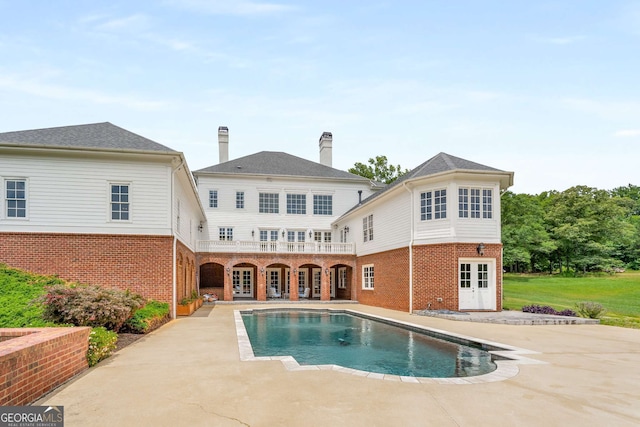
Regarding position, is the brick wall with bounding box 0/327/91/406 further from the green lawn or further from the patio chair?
the patio chair

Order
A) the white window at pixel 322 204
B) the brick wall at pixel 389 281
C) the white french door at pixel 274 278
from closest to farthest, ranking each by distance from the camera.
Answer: the brick wall at pixel 389 281 → the white french door at pixel 274 278 → the white window at pixel 322 204

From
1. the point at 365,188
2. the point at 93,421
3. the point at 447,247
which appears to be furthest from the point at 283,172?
the point at 93,421

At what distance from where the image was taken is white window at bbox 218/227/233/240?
92.8ft

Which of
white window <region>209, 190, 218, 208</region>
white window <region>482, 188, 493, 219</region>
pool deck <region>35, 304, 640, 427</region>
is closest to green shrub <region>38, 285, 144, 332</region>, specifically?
pool deck <region>35, 304, 640, 427</region>

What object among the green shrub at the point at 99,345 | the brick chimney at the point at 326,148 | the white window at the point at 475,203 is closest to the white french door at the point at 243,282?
the brick chimney at the point at 326,148

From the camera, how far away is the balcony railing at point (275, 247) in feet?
80.7

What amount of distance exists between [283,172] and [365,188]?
238 inches

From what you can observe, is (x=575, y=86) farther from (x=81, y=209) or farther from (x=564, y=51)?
(x=81, y=209)

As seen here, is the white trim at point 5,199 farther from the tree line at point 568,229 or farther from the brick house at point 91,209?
the tree line at point 568,229

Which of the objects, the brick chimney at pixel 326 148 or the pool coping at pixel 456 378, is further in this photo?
the brick chimney at pixel 326 148

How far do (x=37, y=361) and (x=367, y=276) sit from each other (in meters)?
19.4

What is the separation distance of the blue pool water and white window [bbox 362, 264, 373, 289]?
6691mm

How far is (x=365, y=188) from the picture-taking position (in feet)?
99.3

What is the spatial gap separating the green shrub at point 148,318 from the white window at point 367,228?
12.1 metres
